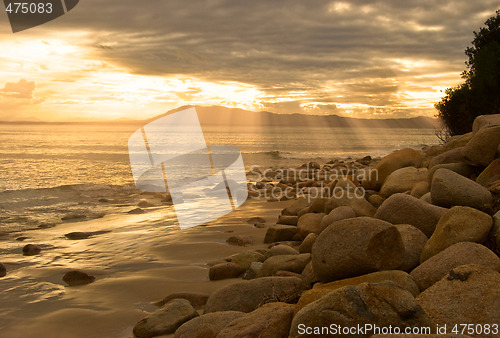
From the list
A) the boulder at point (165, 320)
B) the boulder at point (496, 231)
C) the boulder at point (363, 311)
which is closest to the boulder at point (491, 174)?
the boulder at point (496, 231)

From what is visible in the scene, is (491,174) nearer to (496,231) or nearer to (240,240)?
(496,231)

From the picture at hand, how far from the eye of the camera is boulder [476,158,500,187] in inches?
231

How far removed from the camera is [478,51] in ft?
81.5

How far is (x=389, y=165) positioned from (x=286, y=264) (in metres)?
5.32

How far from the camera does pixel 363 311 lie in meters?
2.67

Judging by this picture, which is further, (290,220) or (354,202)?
(290,220)

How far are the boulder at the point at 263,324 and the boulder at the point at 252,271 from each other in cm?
212

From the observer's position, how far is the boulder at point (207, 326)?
3682mm

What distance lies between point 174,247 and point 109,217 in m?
4.05

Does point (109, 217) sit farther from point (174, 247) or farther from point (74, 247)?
point (174, 247)

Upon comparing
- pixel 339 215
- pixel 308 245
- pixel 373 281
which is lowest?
pixel 308 245

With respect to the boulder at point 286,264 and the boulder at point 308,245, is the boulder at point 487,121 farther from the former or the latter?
the boulder at point 286,264

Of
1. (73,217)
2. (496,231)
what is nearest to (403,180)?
(496,231)

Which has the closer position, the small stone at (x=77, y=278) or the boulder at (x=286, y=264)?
the boulder at (x=286, y=264)
